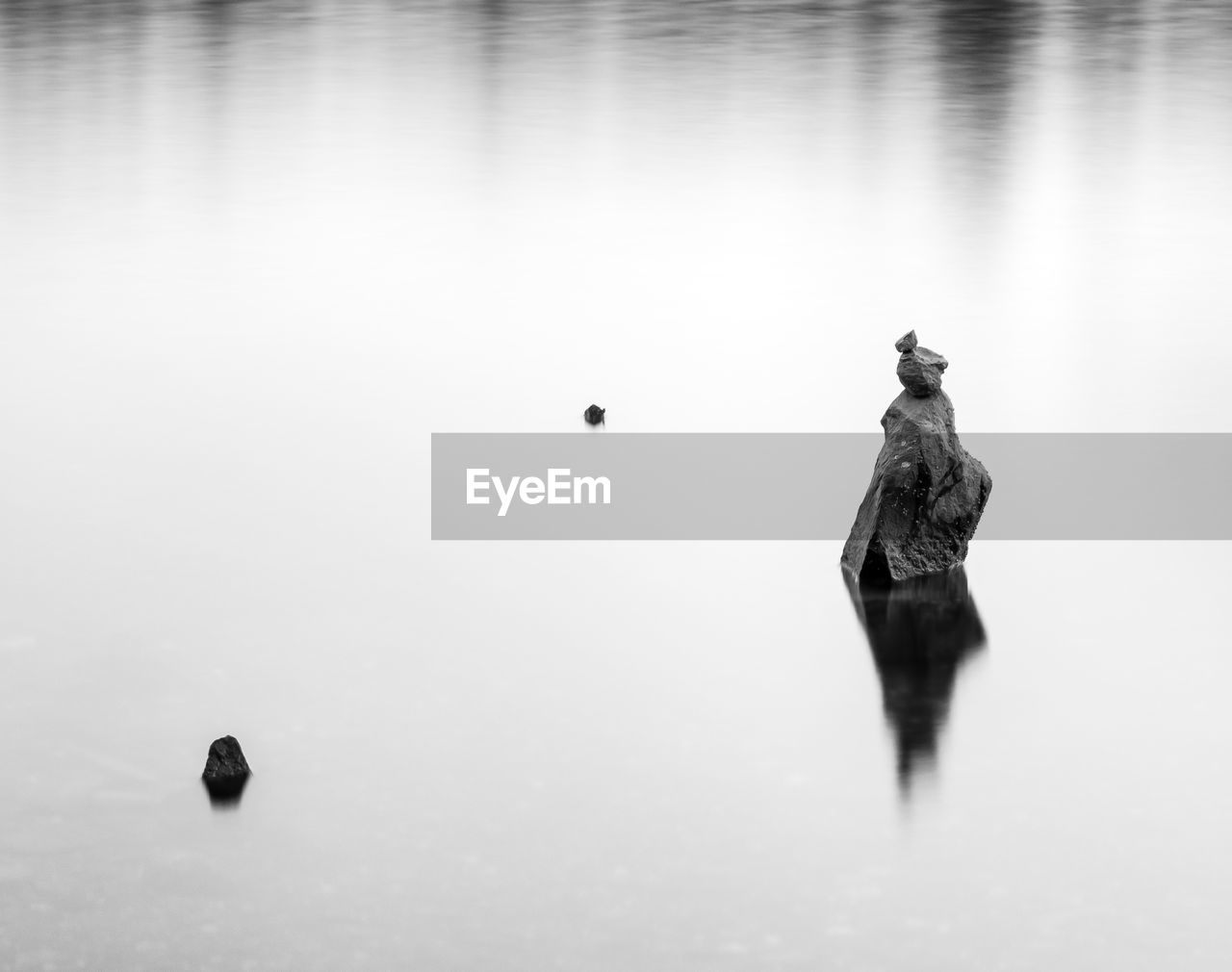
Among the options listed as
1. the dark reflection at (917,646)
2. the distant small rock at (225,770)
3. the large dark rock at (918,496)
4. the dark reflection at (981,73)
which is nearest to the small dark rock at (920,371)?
the large dark rock at (918,496)

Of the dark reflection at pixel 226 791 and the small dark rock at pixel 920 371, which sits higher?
the small dark rock at pixel 920 371

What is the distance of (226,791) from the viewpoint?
10062mm

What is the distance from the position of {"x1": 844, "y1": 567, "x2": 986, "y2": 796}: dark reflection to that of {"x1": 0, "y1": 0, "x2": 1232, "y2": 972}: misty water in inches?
1.5

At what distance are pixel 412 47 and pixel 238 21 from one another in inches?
244

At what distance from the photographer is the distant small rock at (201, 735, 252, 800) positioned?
33.0ft

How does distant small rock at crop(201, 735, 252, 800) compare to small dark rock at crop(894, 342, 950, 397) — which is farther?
small dark rock at crop(894, 342, 950, 397)

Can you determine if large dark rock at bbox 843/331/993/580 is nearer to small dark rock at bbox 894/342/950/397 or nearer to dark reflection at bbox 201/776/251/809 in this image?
small dark rock at bbox 894/342/950/397

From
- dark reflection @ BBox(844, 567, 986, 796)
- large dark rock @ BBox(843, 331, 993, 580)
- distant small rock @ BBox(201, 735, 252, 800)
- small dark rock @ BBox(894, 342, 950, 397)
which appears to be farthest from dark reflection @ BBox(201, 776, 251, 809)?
small dark rock @ BBox(894, 342, 950, 397)

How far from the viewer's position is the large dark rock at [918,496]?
12508mm

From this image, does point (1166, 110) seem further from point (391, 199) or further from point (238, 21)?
point (238, 21)

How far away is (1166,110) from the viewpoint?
1205 inches

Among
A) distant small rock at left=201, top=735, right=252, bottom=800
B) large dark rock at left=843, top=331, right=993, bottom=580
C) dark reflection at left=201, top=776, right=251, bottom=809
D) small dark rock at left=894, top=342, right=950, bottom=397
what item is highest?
small dark rock at left=894, top=342, right=950, bottom=397

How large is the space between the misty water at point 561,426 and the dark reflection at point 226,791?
0.31 ft

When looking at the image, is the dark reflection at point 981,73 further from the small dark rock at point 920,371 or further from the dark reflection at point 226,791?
the dark reflection at point 226,791
